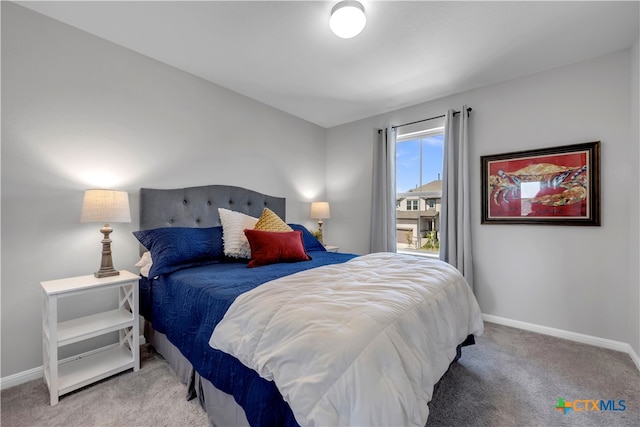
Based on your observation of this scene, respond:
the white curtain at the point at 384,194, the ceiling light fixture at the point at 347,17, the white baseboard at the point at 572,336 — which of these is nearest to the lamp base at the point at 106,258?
the ceiling light fixture at the point at 347,17

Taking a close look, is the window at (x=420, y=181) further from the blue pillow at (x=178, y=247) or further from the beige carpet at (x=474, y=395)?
the blue pillow at (x=178, y=247)

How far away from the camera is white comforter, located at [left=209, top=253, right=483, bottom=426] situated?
85 centimetres

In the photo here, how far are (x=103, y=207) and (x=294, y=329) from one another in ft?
5.60

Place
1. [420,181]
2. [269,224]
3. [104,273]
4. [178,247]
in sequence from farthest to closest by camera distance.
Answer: [420,181]
[269,224]
[178,247]
[104,273]

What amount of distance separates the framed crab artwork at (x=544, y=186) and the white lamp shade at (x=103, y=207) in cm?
338

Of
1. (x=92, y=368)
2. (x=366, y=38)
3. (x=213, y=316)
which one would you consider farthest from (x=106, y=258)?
(x=366, y=38)

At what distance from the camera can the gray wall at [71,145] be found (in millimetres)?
Answer: 1802

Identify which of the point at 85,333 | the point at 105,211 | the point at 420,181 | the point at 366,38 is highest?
the point at 366,38

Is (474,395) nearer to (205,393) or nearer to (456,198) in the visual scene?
(205,393)

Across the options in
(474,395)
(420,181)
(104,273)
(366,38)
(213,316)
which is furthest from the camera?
(420,181)

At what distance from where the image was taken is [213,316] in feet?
4.53

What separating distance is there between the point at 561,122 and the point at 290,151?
2988mm

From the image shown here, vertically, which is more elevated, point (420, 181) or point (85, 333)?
point (420, 181)

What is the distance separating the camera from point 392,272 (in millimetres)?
1811
